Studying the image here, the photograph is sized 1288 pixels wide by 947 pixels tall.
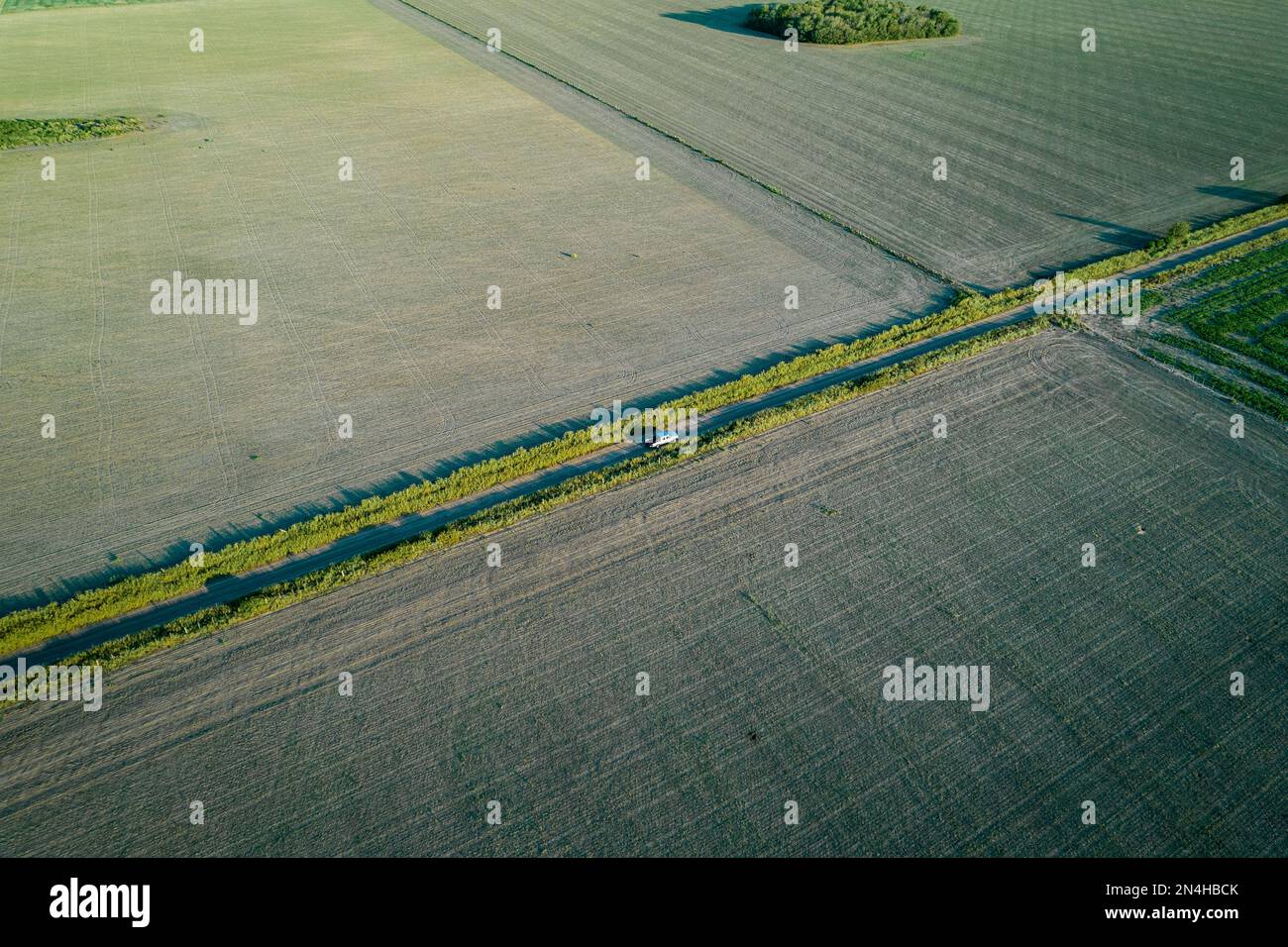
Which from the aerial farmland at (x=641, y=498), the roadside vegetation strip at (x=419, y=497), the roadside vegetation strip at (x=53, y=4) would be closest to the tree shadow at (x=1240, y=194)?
the aerial farmland at (x=641, y=498)

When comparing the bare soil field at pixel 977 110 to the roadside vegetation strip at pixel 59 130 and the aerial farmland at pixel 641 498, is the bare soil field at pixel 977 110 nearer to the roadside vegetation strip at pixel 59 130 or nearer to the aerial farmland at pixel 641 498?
the aerial farmland at pixel 641 498

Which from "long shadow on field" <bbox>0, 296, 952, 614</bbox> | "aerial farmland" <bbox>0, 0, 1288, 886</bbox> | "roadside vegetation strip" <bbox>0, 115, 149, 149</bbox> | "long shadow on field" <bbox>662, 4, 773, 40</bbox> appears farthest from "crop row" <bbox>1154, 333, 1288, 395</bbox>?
"roadside vegetation strip" <bbox>0, 115, 149, 149</bbox>

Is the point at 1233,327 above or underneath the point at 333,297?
above

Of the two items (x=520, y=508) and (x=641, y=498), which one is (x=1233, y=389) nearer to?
(x=641, y=498)

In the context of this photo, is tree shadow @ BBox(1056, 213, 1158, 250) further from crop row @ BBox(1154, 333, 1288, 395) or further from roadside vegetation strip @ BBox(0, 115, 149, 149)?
roadside vegetation strip @ BBox(0, 115, 149, 149)

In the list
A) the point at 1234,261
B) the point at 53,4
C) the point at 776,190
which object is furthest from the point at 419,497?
the point at 53,4

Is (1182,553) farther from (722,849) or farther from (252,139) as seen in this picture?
(252,139)

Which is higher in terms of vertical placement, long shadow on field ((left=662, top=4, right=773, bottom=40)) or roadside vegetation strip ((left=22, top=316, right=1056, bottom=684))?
long shadow on field ((left=662, top=4, right=773, bottom=40))
